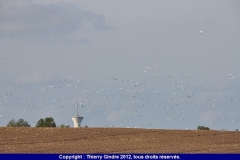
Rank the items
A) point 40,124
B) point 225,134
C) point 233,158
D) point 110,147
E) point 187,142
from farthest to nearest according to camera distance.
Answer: point 40,124 < point 225,134 < point 187,142 < point 110,147 < point 233,158

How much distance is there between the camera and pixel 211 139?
50.7 m

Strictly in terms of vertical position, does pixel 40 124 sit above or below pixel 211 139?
above

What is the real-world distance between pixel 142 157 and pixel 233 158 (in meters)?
3.31

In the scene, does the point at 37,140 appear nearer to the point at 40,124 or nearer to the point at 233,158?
the point at 233,158

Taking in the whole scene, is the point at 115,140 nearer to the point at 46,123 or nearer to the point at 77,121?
the point at 77,121

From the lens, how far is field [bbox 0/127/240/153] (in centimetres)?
4066

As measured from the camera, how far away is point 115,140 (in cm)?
4925

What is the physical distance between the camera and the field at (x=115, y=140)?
40656mm

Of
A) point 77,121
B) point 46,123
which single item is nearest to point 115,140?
point 77,121

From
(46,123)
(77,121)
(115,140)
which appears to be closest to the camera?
(115,140)

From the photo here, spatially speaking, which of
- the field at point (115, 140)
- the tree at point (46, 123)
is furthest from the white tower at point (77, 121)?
the tree at point (46, 123)

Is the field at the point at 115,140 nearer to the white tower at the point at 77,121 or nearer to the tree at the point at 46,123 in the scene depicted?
the white tower at the point at 77,121

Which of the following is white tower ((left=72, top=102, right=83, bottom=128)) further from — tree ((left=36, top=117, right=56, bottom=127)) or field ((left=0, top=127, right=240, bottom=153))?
tree ((left=36, top=117, right=56, bottom=127))

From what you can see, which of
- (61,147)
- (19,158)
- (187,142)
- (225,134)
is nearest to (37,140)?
(61,147)
